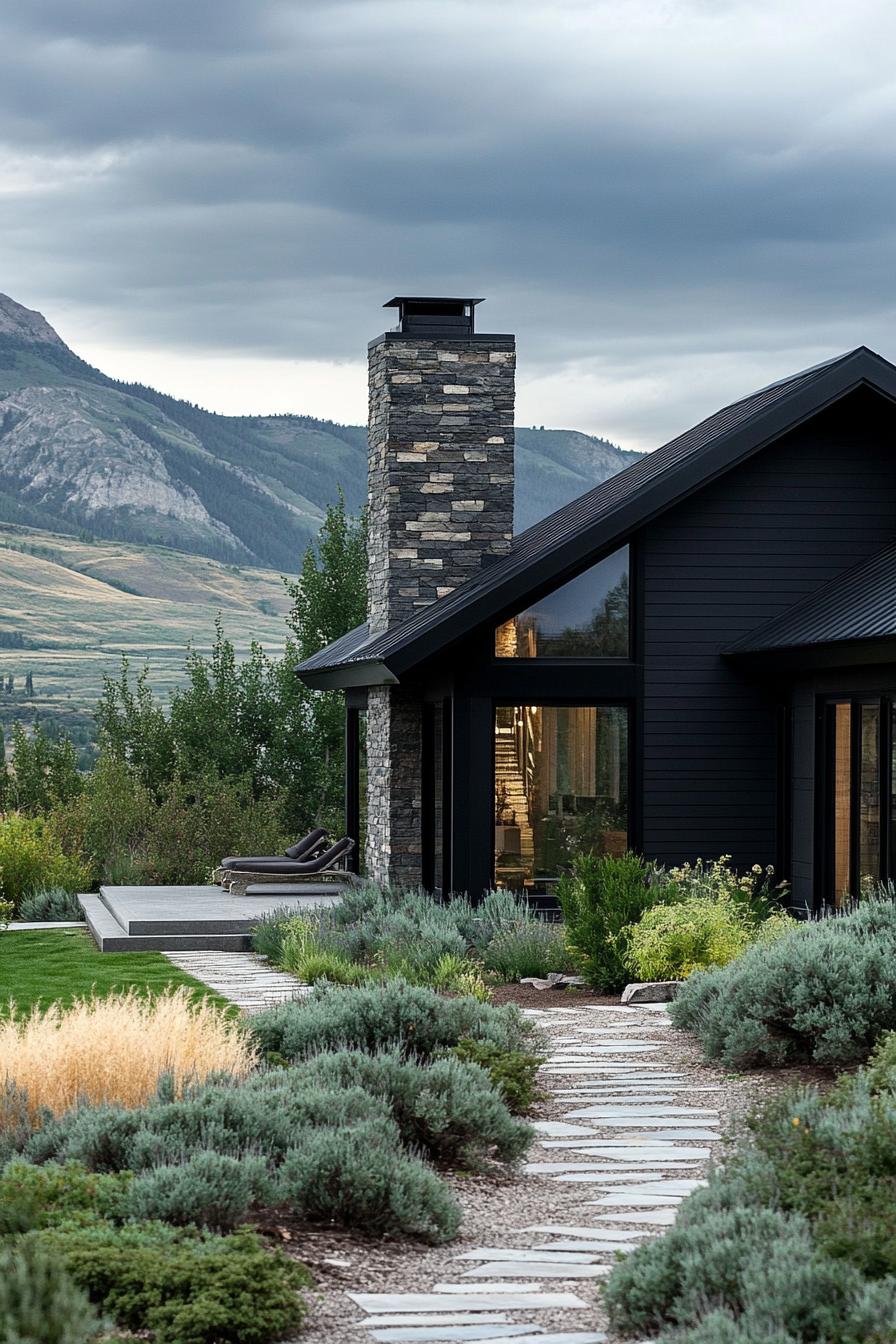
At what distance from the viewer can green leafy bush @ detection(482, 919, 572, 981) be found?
12633 millimetres

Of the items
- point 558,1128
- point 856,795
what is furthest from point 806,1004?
point 856,795

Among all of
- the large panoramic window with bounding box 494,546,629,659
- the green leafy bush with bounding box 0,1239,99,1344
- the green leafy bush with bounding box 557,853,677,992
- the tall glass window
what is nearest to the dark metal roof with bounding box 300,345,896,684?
the large panoramic window with bounding box 494,546,629,659

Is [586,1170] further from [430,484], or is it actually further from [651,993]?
[430,484]

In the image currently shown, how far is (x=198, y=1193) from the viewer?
5.35 metres

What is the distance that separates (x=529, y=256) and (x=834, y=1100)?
50.3 ft

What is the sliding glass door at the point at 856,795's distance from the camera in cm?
1372

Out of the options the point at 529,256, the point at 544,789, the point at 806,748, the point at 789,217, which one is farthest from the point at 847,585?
the point at 529,256

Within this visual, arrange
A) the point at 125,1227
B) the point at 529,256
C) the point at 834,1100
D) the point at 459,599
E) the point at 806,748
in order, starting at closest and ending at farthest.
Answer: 1. the point at 125,1227
2. the point at 834,1100
3. the point at 806,748
4. the point at 459,599
5. the point at 529,256

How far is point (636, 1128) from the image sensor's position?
7.34 metres

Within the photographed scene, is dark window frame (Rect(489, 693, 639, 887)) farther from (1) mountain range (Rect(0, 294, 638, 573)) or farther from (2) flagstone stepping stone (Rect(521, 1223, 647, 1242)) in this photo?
(1) mountain range (Rect(0, 294, 638, 573))

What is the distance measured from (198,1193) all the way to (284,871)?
13260 millimetres

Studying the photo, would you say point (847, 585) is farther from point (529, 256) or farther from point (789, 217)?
point (529, 256)

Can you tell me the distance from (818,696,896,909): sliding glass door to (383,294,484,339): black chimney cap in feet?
19.7

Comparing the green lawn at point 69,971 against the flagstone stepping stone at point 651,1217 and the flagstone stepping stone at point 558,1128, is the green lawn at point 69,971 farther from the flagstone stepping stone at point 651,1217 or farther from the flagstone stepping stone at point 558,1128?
the flagstone stepping stone at point 651,1217
